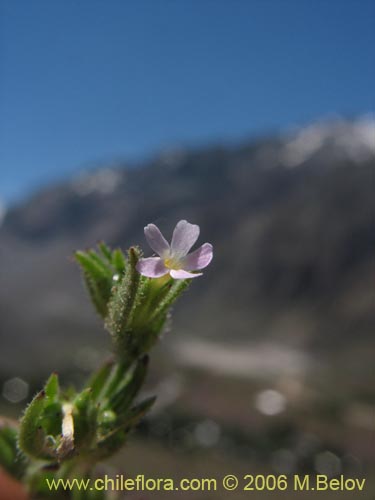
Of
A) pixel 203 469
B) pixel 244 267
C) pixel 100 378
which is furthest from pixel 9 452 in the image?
pixel 244 267

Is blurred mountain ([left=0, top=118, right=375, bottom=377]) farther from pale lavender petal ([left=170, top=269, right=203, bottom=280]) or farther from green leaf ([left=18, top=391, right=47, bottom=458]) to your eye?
pale lavender petal ([left=170, top=269, right=203, bottom=280])

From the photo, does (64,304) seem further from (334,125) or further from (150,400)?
(334,125)

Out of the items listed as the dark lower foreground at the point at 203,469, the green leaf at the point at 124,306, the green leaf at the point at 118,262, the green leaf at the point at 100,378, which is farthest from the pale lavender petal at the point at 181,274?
the dark lower foreground at the point at 203,469

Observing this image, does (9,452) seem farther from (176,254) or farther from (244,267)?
(244,267)

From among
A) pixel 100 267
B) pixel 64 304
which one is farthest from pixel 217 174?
pixel 100 267

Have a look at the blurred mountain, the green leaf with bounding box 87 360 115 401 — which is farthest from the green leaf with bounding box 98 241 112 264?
the blurred mountain

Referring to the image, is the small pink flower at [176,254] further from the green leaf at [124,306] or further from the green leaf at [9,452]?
the green leaf at [9,452]

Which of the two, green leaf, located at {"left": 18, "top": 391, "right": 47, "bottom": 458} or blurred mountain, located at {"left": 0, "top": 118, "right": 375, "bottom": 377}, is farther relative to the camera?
blurred mountain, located at {"left": 0, "top": 118, "right": 375, "bottom": 377}
